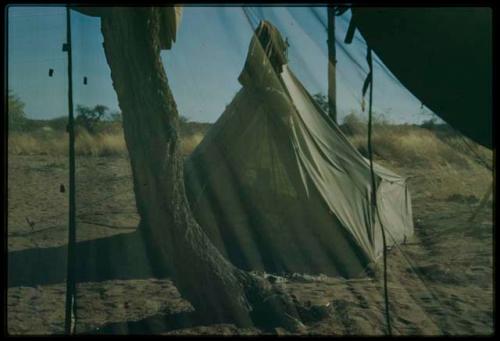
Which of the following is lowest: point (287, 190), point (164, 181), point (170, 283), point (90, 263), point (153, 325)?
point (153, 325)

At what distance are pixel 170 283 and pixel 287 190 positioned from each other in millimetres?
1669

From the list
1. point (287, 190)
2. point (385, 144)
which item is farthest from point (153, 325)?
point (287, 190)

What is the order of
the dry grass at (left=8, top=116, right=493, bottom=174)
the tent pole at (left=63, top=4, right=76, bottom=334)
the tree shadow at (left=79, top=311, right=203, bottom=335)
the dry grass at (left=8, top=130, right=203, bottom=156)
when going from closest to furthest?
the dry grass at (left=8, top=116, right=493, bottom=174) → the tent pole at (left=63, top=4, right=76, bottom=334) → the tree shadow at (left=79, top=311, right=203, bottom=335) → the dry grass at (left=8, top=130, right=203, bottom=156)

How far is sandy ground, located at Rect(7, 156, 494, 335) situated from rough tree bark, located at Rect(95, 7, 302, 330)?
0.62ft

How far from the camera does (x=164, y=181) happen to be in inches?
180

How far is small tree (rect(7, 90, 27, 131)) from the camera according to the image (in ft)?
14.7

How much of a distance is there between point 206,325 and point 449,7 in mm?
2605

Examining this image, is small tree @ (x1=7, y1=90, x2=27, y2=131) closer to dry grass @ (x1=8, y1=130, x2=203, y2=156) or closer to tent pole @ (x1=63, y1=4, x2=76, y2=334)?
dry grass @ (x1=8, y1=130, x2=203, y2=156)

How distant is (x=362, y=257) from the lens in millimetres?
5789

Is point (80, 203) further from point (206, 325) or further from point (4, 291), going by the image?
point (206, 325)

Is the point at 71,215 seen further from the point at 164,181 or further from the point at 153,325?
the point at 153,325

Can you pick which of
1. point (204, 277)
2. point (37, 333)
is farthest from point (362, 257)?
point (37, 333)

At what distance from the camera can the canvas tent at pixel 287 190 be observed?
18.7ft

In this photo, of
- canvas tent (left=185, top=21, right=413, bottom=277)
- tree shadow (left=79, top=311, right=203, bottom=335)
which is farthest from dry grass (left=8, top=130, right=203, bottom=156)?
tree shadow (left=79, top=311, right=203, bottom=335)
